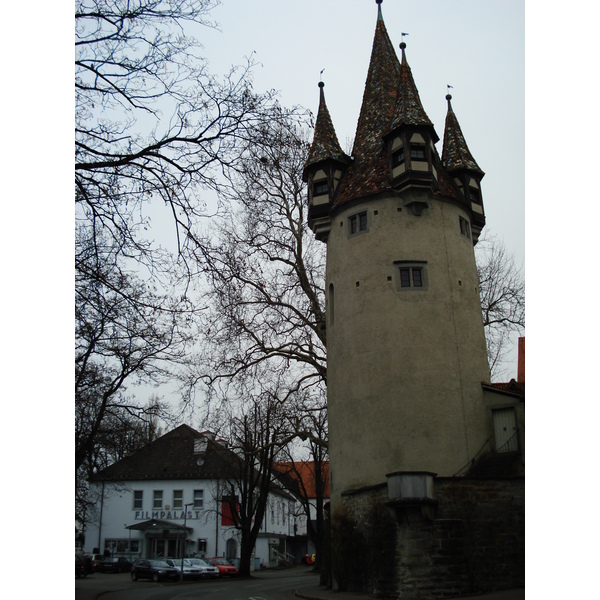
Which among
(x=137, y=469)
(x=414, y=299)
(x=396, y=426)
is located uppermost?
(x=414, y=299)

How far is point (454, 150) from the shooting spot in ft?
73.7

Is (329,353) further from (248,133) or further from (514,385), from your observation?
(248,133)

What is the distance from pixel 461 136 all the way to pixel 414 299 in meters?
7.70

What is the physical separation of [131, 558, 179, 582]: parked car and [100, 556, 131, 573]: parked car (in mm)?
6519

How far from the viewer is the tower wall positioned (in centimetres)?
1755

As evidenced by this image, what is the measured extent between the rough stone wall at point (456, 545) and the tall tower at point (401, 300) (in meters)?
2.21

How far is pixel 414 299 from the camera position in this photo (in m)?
18.7

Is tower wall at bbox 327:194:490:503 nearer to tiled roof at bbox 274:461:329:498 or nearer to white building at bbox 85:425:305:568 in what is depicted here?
tiled roof at bbox 274:461:329:498

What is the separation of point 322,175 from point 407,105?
12.1 feet

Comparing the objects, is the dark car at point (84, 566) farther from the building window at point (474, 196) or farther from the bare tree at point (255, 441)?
the building window at point (474, 196)

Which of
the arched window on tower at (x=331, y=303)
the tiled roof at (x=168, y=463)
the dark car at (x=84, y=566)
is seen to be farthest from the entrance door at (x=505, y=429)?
the tiled roof at (x=168, y=463)

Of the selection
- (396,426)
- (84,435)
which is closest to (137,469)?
(84,435)

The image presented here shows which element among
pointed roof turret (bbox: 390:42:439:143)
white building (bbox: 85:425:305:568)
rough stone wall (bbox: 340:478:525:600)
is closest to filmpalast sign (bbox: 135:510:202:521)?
white building (bbox: 85:425:305:568)

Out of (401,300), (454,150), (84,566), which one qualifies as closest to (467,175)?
(454,150)
